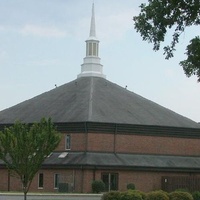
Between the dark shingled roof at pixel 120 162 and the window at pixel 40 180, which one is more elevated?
the dark shingled roof at pixel 120 162

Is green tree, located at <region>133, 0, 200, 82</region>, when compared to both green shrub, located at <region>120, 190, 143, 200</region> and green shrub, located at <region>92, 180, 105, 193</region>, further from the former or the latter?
green shrub, located at <region>92, 180, 105, 193</region>

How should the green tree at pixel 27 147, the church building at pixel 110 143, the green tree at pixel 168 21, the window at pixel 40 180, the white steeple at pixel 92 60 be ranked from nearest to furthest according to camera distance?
the green tree at pixel 168 21 → the green tree at pixel 27 147 → the church building at pixel 110 143 → the window at pixel 40 180 → the white steeple at pixel 92 60

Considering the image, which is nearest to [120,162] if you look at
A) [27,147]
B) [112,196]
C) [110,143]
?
[110,143]

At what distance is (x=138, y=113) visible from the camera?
65.4 m

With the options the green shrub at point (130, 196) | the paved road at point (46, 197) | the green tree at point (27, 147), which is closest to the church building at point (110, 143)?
the paved road at point (46, 197)

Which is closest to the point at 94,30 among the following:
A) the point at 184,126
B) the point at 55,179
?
the point at 184,126

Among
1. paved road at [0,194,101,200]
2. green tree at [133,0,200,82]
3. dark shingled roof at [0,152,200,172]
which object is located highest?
green tree at [133,0,200,82]

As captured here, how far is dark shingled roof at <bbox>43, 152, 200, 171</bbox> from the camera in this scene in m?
59.4

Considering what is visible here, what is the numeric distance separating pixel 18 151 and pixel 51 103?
28.6 meters

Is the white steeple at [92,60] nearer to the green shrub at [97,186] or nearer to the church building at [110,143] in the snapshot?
the church building at [110,143]

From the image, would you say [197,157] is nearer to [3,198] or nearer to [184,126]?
[184,126]

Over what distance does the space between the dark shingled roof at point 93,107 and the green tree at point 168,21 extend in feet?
120

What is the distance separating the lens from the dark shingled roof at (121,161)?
59.4 m

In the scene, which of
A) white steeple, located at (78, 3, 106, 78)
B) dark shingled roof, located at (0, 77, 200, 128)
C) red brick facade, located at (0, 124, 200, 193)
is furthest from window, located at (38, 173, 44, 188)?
white steeple, located at (78, 3, 106, 78)
